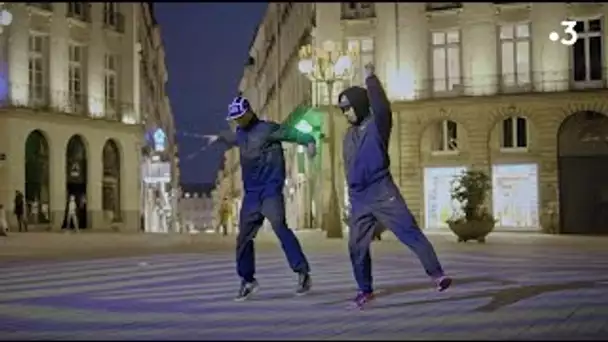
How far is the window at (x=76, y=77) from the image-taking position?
44906mm

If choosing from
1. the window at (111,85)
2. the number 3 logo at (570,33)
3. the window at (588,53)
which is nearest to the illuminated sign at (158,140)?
the window at (111,85)

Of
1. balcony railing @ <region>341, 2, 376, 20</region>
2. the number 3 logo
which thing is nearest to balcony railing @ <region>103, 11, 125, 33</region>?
balcony railing @ <region>341, 2, 376, 20</region>

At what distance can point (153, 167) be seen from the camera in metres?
56.7

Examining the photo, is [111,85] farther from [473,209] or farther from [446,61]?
[473,209]

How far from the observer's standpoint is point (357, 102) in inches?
336

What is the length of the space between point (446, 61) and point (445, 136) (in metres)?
3.39

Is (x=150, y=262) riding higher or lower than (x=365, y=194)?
lower

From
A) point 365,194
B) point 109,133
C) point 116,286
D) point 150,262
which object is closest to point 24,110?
point 109,133

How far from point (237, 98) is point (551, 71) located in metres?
32.7

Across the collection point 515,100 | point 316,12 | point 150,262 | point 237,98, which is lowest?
point 150,262

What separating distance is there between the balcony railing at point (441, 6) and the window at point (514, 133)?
5767 mm

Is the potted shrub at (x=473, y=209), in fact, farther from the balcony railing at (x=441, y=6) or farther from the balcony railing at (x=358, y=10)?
the balcony railing at (x=358, y=10)

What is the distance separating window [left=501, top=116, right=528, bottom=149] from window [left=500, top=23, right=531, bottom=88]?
167cm

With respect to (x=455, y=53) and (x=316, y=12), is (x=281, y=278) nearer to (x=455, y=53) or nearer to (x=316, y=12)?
(x=455, y=53)
